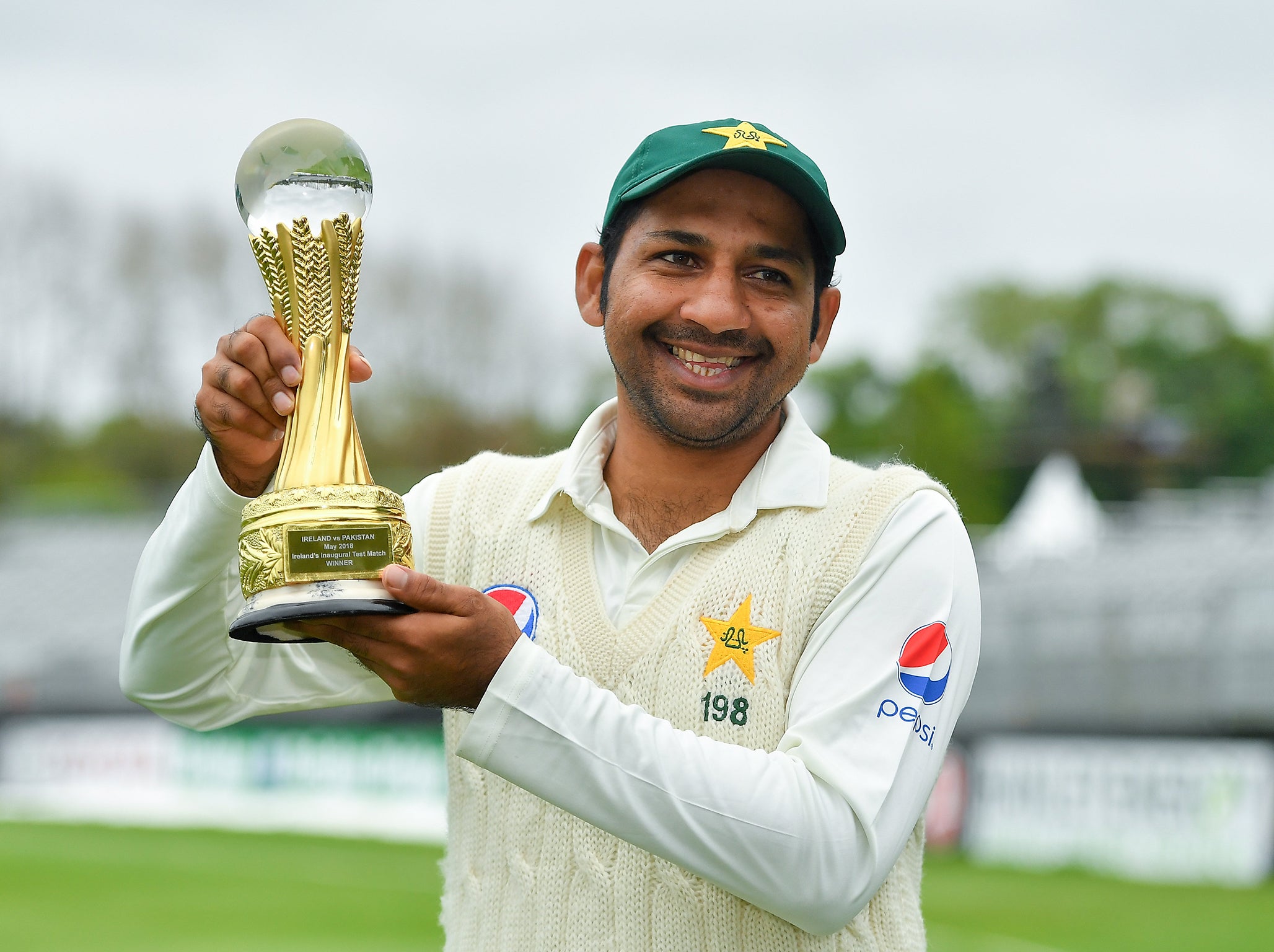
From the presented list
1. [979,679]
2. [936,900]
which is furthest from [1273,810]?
[979,679]

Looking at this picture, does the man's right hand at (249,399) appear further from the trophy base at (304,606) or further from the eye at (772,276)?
the eye at (772,276)

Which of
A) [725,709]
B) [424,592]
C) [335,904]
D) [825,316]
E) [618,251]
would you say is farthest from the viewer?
[335,904]

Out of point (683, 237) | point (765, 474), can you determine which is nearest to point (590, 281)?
point (683, 237)

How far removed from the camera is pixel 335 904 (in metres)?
11.3

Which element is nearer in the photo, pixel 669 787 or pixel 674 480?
pixel 669 787

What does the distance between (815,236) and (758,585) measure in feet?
2.00

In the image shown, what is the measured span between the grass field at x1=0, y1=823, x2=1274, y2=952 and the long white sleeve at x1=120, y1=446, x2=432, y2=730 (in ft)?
24.4

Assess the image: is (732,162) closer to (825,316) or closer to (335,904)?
(825,316)

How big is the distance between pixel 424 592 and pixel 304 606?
0.53ft

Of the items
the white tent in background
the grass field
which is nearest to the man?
the grass field

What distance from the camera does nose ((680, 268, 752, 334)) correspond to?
246cm

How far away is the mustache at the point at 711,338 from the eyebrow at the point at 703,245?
5.2 inches

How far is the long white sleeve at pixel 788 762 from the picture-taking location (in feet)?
6.57

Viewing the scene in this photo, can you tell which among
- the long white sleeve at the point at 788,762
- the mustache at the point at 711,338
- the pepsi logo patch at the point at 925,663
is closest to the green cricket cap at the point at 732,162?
the mustache at the point at 711,338
